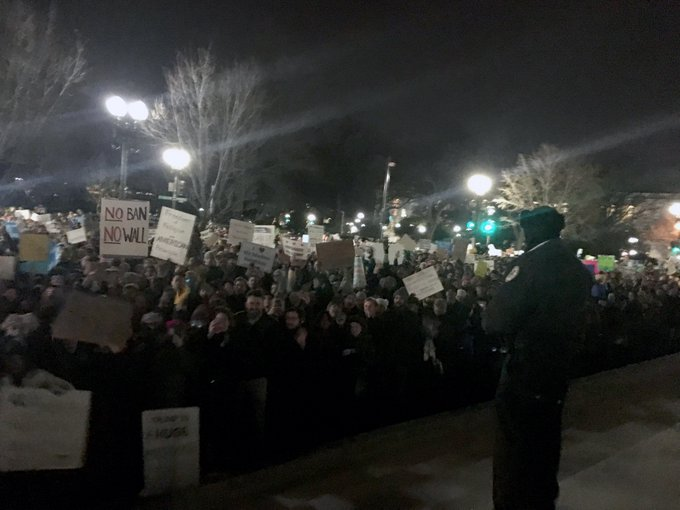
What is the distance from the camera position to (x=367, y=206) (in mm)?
47500

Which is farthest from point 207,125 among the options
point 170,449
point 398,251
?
point 170,449

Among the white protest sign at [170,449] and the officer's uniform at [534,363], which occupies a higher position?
the officer's uniform at [534,363]

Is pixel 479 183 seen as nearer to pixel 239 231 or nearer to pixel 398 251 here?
pixel 398 251

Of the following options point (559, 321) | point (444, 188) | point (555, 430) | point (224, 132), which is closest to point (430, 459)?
point (555, 430)

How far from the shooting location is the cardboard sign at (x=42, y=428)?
4199mm

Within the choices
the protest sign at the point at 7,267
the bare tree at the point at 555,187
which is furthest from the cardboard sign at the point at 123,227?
the bare tree at the point at 555,187

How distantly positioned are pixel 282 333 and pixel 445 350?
2527mm

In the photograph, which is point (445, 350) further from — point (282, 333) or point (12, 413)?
point (12, 413)

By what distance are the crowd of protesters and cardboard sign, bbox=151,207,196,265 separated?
0.24m

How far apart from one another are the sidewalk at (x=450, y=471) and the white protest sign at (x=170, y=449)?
0.13m

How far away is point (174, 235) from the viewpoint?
1016 centimetres

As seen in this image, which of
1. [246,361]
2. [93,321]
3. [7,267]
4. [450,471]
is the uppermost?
[7,267]

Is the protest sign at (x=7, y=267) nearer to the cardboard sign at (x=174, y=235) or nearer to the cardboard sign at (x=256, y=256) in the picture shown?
the cardboard sign at (x=174, y=235)

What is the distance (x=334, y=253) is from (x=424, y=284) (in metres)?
1.96
